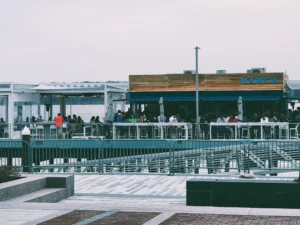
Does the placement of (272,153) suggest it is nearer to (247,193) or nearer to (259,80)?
(247,193)

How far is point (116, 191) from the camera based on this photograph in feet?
57.2

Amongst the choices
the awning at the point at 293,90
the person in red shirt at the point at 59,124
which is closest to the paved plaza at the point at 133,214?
the person in red shirt at the point at 59,124

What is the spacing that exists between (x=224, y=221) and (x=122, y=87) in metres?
36.2

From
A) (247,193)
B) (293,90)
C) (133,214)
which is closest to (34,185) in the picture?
(133,214)

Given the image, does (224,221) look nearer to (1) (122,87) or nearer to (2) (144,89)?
(2) (144,89)

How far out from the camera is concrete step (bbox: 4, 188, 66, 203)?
566 inches

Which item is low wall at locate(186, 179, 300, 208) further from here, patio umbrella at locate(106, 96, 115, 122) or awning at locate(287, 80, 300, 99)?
patio umbrella at locate(106, 96, 115, 122)

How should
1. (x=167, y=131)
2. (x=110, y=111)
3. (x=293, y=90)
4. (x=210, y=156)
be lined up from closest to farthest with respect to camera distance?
(x=210, y=156), (x=167, y=131), (x=293, y=90), (x=110, y=111)

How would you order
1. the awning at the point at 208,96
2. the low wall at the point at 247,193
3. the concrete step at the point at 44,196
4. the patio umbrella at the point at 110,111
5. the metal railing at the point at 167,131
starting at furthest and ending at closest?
the awning at the point at 208,96, the patio umbrella at the point at 110,111, the metal railing at the point at 167,131, the concrete step at the point at 44,196, the low wall at the point at 247,193

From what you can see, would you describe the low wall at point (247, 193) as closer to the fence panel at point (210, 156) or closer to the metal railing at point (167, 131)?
the fence panel at point (210, 156)

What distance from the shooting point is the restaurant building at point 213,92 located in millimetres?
41625

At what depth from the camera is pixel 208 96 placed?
41.7 meters

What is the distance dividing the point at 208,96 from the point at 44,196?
27.6m

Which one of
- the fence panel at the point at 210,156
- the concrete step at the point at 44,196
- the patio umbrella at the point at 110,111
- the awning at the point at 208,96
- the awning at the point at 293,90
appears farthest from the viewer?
the awning at the point at 208,96
